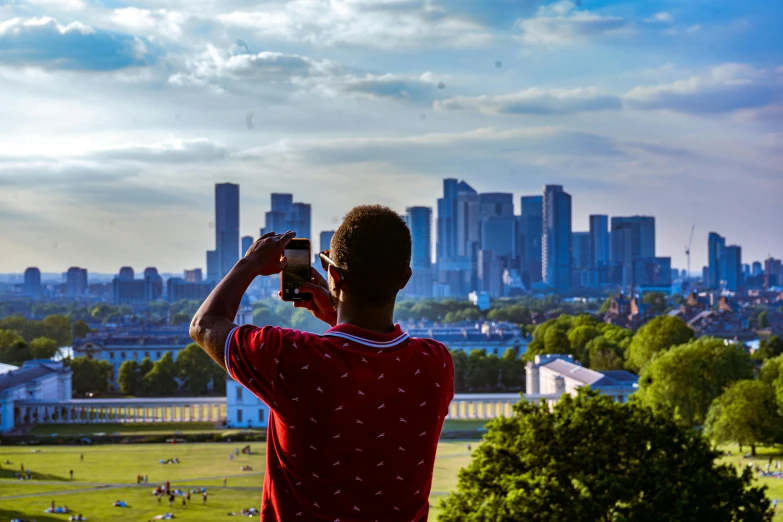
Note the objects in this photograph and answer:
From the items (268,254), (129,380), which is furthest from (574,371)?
(268,254)

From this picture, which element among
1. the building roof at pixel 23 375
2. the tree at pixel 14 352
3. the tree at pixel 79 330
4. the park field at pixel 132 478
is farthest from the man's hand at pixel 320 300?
the tree at pixel 79 330

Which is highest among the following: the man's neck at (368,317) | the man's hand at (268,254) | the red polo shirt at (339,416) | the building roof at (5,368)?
the man's hand at (268,254)

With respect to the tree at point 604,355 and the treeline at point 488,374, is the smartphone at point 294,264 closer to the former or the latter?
the tree at point 604,355

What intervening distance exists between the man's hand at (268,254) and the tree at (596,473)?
1561cm

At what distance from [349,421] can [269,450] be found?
375mm

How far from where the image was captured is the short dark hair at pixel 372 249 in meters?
3.89

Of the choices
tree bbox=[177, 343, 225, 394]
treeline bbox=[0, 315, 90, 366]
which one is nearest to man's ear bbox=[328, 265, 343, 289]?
tree bbox=[177, 343, 225, 394]

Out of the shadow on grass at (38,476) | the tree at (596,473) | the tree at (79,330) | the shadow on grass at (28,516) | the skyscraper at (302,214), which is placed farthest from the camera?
the skyscraper at (302,214)

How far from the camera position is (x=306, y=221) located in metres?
179

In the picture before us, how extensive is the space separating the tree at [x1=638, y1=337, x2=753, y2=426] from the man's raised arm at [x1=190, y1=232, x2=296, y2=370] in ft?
149

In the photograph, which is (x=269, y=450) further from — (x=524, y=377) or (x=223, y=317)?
(x=524, y=377)

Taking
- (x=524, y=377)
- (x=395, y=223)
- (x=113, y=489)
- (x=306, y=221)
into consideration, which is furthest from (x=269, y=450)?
(x=306, y=221)

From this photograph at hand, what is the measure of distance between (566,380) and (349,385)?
6135 centimetres

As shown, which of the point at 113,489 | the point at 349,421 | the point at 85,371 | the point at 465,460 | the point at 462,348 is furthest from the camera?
the point at 462,348
